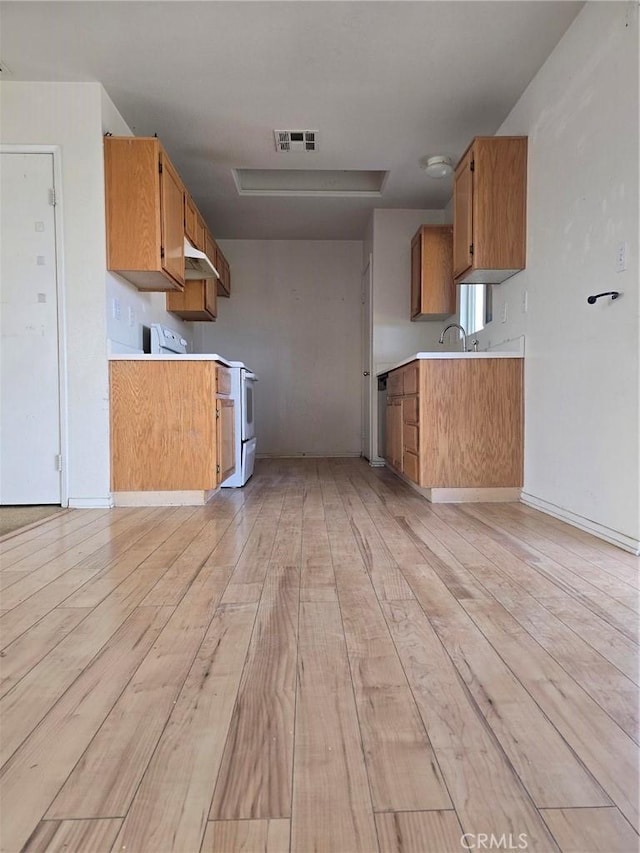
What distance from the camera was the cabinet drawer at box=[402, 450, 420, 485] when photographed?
3.08 m

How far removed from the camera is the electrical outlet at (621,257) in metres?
1.98

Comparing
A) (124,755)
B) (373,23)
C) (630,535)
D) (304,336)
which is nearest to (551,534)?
(630,535)

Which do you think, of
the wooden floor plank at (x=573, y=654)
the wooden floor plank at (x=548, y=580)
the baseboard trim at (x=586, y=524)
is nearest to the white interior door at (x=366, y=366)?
the baseboard trim at (x=586, y=524)

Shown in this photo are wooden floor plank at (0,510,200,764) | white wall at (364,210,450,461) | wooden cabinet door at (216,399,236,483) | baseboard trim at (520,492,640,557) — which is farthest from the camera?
white wall at (364,210,450,461)

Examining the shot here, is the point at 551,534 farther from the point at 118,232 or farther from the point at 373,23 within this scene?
the point at 118,232

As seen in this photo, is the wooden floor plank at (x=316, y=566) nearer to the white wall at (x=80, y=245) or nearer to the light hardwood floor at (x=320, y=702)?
the light hardwood floor at (x=320, y=702)

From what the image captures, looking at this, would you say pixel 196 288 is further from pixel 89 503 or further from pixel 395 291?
pixel 89 503

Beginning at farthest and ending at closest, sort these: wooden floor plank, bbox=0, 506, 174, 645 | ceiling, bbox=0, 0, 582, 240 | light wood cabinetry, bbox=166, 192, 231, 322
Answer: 1. light wood cabinetry, bbox=166, 192, 231, 322
2. ceiling, bbox=0, 0, 582, 240
3. wooden floor plank, bbox=0, 506, 174, 645

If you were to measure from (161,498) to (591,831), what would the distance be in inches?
104

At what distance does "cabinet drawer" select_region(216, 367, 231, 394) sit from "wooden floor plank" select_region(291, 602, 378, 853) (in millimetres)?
2205

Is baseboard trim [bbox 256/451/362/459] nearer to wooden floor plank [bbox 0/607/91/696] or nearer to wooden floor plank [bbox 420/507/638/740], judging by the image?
wooden floor plank [bbox 420/507/638/740]

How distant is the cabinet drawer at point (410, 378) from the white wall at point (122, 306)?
1836mm

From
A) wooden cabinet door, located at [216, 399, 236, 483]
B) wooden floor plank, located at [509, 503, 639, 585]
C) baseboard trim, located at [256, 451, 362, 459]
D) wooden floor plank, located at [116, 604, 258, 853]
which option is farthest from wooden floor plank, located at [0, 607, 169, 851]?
baseboard trim, located at [256, 451, 362, 459]

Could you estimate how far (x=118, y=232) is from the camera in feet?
9.33
